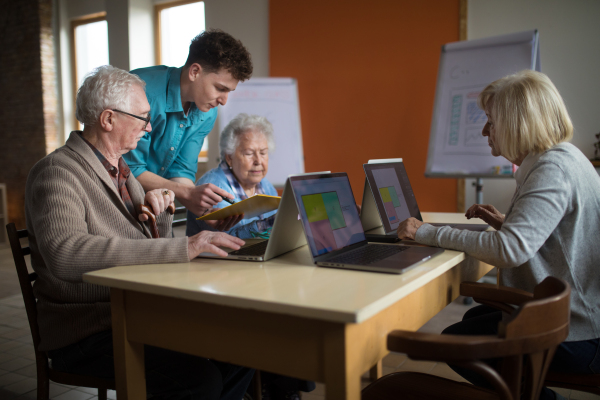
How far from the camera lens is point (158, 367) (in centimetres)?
128

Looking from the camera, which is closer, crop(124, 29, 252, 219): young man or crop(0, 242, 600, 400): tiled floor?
crop(124, 29, 252, 219): young man

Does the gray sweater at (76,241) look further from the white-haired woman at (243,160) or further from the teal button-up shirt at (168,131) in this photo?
the white-haired woman at (243,160)

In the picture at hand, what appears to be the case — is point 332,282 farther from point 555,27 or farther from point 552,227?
point 555,27

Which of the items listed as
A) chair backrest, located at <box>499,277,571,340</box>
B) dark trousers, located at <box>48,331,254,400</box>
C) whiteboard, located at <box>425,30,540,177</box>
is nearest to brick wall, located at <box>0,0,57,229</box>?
whiteboard, located at <box>425,30,540,177</box>

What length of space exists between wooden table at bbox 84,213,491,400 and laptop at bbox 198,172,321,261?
4 centimetres

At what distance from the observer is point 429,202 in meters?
4.29

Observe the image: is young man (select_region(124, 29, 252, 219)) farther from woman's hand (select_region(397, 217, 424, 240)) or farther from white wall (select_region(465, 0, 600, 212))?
white wall (select_region(465, 0, 600, 212))

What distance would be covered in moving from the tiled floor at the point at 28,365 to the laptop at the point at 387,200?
33.2 inches

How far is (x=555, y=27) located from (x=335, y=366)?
374 cm

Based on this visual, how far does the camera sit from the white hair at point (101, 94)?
1.46 m

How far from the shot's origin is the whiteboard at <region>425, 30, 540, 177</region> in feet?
10.9

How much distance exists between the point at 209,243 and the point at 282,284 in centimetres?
33

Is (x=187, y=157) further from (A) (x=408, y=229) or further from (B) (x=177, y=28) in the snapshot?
(B) (x=177, y=28)

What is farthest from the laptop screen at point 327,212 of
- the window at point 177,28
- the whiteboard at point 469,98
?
the window at point 177,28
